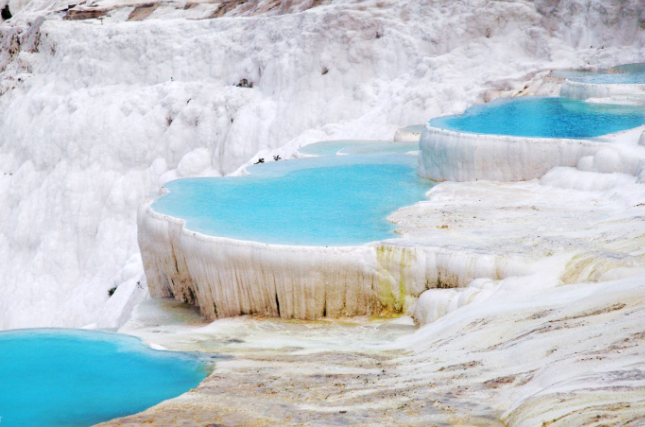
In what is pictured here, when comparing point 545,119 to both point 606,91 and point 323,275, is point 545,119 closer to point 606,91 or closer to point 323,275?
point 606,91

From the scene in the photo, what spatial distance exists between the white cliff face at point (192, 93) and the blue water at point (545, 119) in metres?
1.21

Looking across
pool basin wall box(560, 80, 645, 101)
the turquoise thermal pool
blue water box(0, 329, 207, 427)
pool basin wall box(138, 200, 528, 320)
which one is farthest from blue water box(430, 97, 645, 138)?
blue water box(0, 329, 207, 427)

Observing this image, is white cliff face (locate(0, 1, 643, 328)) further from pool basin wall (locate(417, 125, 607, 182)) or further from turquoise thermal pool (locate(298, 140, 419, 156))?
pool basin wall (locate(417, 125, 607, 182))

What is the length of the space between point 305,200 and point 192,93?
990cm

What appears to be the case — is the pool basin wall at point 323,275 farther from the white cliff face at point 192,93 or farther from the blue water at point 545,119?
the white cliff face at point 192,93

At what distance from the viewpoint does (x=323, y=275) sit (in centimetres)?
663

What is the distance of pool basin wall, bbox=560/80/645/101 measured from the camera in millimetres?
11898

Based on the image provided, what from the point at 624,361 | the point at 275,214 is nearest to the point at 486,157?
the point at 275,214

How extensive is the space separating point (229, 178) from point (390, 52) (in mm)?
6490

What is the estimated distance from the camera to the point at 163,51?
18688mm

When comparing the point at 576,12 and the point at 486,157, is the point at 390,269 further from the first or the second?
the point at 576,12

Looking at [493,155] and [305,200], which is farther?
[493,155]

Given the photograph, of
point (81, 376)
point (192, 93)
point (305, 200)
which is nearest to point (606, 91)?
point (305, 200)

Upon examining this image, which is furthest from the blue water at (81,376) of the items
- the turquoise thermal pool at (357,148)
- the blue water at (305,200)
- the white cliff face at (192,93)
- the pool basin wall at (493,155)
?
the turquoise thermal pool at (357,148)
